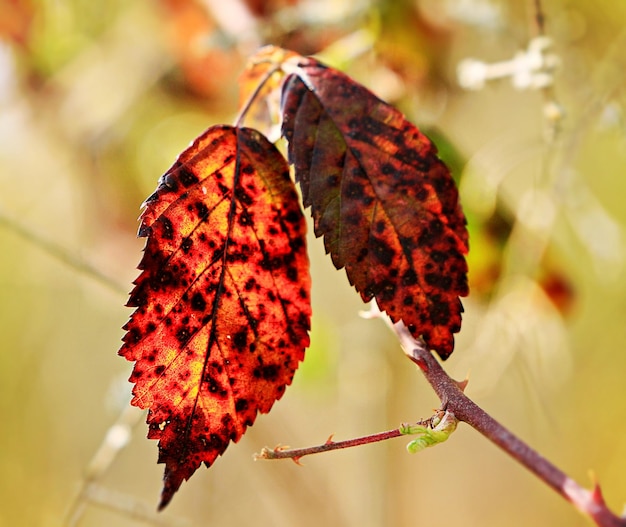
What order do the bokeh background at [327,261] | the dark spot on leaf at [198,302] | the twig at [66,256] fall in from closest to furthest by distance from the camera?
the dark spot on leaf at [198,302] → the twig at [66,256] → the bokeh background at [327,261]

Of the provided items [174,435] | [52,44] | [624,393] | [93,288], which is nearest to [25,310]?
[93,288]

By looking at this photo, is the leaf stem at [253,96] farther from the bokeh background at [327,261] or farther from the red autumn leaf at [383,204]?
the bokeh background at [327,261]

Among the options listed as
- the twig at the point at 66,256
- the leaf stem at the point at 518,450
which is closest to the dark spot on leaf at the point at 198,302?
the leaf stem at the point at 518,450

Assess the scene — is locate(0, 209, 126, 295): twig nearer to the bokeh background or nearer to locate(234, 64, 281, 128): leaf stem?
the bokeh background

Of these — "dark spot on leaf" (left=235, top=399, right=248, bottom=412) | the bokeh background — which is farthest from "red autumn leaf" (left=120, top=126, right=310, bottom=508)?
the bokeh background

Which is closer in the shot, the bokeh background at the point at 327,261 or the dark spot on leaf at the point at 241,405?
the dark spot on leaf at the point at 241,405

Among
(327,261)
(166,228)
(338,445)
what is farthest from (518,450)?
(327,261)

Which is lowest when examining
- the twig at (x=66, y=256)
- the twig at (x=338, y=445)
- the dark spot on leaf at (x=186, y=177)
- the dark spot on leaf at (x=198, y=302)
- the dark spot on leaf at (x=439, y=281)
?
the twig at (x=338, y=445)
